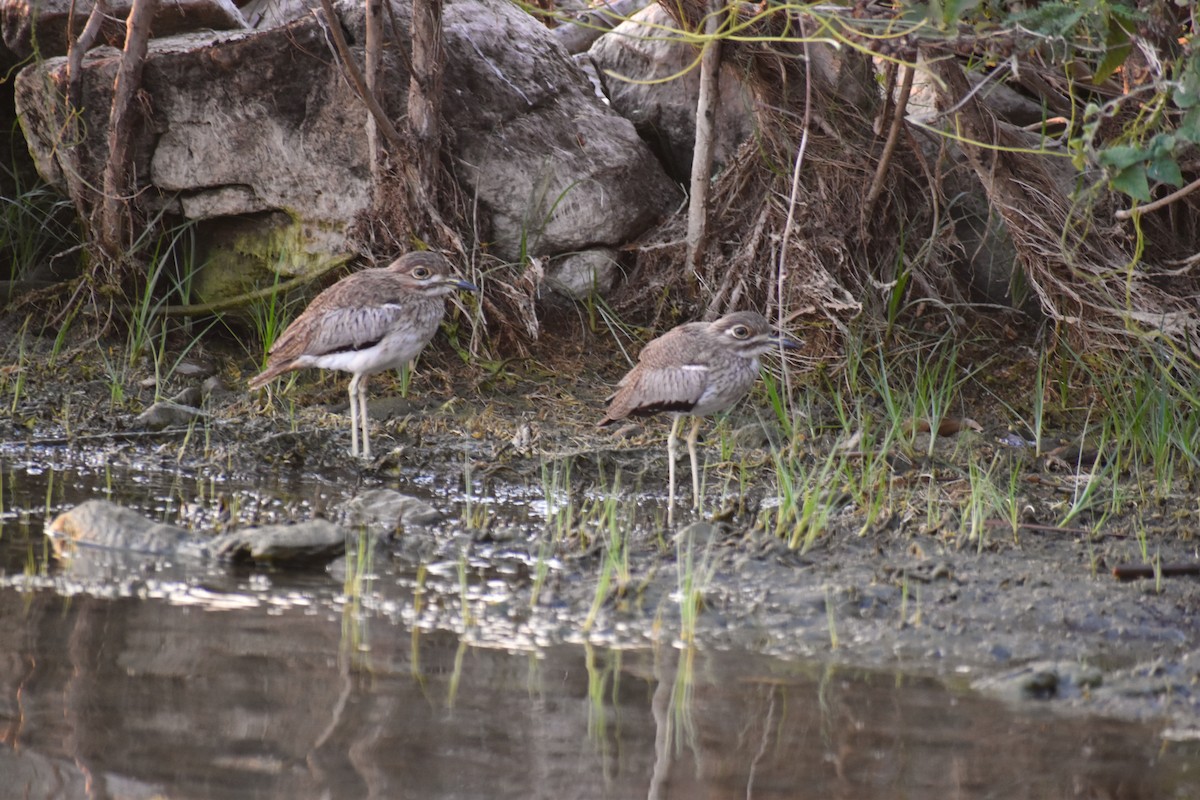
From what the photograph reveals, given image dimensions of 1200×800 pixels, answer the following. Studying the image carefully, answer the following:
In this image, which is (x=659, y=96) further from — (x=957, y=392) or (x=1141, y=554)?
(x=1141, y=554)

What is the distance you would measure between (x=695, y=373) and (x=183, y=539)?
7.76 feet


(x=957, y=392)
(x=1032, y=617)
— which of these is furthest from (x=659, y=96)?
(x=1032, y=617)

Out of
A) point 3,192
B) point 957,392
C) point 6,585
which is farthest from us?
point 3,192

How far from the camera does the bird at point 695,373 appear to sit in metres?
6.61

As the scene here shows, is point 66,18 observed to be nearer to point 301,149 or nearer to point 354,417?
point 301,149

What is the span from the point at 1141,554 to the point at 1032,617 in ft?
3.38

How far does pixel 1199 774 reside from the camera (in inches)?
147

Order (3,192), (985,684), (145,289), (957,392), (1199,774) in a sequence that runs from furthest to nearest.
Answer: (3,192)
(145,289)
(957,392)
(985,684)
(1199,774)

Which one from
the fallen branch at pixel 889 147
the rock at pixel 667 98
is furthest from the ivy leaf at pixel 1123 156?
the rock at pixel 667 98

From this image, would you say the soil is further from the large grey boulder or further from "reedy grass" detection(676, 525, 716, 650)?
the large grey boulder

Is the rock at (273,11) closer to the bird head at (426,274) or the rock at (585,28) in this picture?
the rock at (585,28)

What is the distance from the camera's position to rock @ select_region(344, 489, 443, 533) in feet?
20.1

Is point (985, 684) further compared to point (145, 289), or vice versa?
point (145, 289)

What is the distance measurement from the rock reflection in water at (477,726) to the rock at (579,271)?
4548 millimetres
